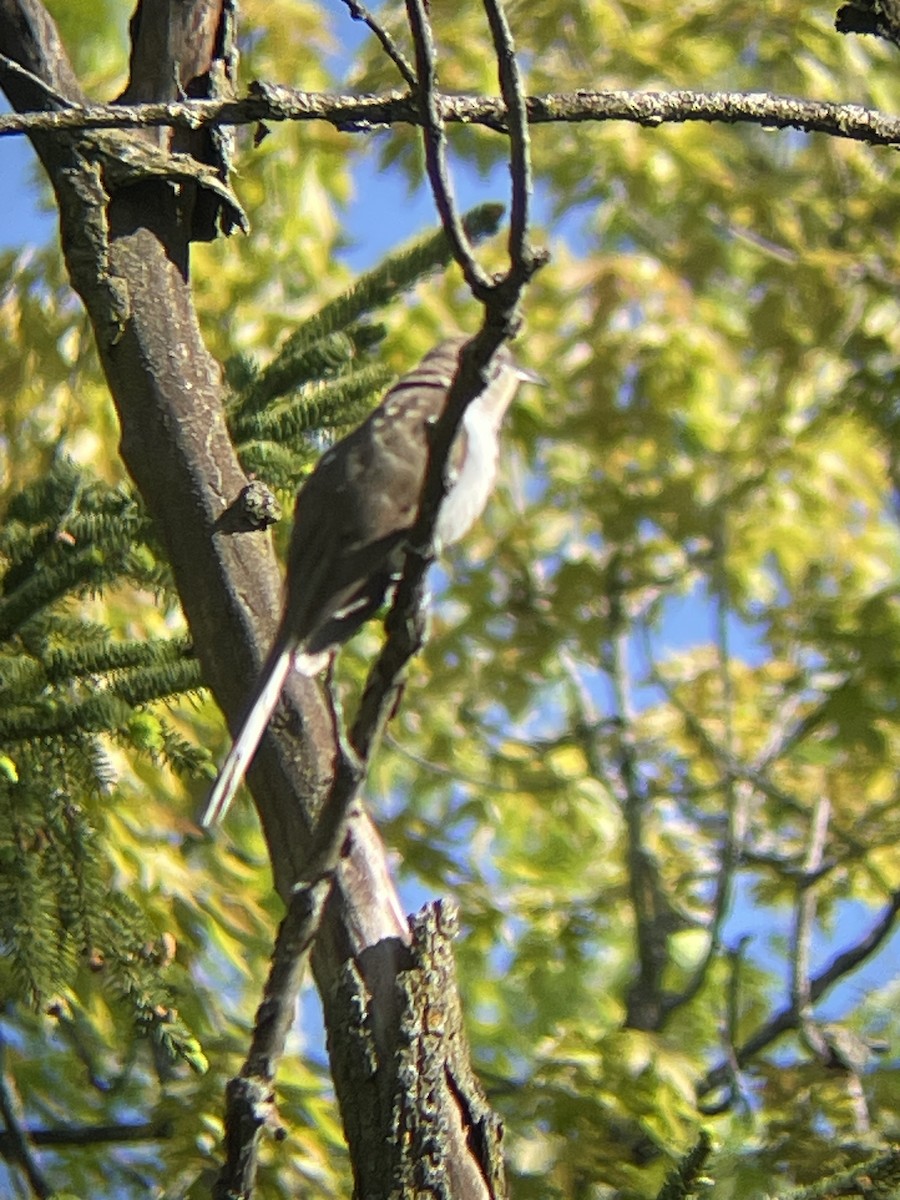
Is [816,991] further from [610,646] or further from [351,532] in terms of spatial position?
[351,532]

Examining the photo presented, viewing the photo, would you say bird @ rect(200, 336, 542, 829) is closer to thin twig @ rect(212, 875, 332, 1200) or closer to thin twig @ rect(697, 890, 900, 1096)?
thin twig @ rect(212, 875, 332, 1200)

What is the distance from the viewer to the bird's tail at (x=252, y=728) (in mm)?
2189

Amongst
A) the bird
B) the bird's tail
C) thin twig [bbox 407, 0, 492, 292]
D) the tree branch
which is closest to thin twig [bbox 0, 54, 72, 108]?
the bird

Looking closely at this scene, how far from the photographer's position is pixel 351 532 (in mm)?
2457

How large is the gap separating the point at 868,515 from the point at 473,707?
95.8 inches

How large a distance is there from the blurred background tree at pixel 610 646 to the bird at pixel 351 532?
1.48m

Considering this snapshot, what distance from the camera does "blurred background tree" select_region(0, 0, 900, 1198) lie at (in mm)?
4043

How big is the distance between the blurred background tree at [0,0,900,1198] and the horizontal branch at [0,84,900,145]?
5.17 ft

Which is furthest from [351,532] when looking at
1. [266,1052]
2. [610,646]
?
[610,646]

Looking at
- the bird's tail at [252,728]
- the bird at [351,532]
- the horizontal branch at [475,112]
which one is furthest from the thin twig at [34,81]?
the bird's tail at [252,728]

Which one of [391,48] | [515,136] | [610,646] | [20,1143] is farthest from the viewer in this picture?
[610,646]

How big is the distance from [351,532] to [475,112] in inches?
29.2

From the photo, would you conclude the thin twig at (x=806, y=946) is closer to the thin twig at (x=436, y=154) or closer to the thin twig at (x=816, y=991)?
the thin twig at (x=816, y=991)

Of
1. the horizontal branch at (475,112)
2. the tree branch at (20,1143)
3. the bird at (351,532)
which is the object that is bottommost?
the tree branch at (20,1143)
